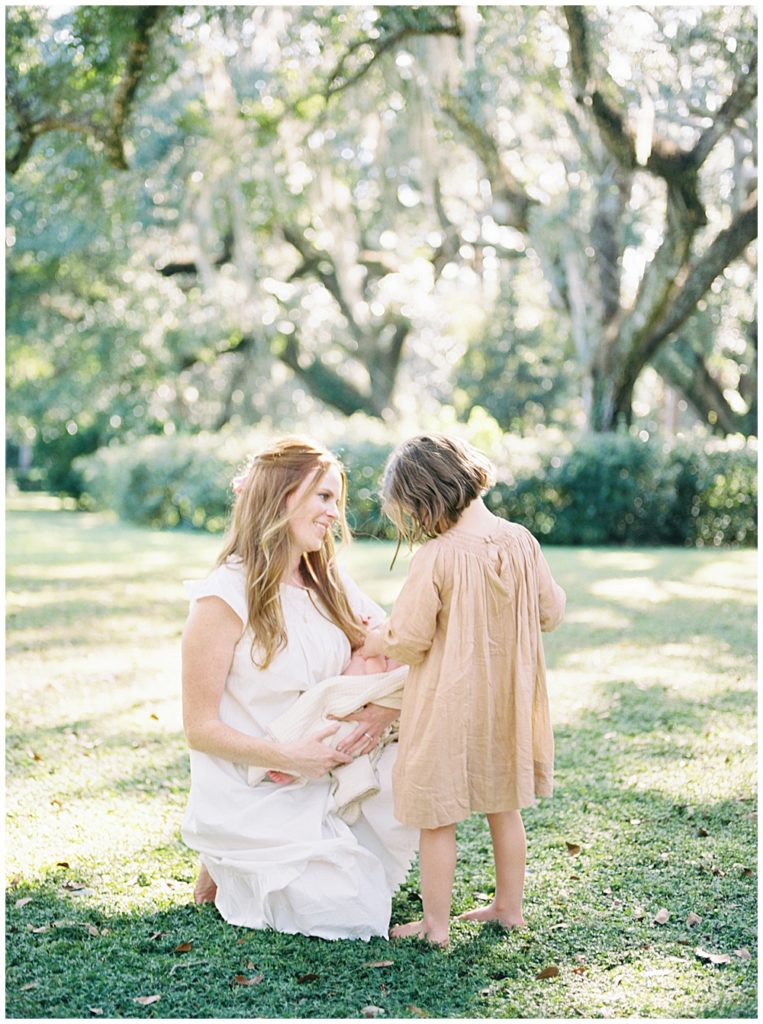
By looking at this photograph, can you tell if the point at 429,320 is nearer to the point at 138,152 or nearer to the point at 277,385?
the point at 277,385

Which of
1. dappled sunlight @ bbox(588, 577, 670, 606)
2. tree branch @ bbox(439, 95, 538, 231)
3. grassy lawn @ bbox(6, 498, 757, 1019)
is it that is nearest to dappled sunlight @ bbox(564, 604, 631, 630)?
dappled sunlight @ bbox(588, 577, 670, 606)

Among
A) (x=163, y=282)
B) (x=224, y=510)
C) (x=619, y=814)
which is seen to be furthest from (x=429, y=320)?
(x=619, y=814)

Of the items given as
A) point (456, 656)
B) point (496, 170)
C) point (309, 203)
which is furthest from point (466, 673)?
point (309, 203)

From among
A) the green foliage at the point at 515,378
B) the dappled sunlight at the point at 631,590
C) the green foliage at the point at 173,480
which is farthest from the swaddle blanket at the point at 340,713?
the green foliage at the point at 515,378

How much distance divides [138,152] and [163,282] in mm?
8078

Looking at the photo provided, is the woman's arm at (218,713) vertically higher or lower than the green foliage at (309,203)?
lower

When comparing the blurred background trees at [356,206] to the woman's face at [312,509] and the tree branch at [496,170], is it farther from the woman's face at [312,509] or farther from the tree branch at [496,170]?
the woman's face at [312,509]

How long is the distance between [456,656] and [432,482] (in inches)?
19.4

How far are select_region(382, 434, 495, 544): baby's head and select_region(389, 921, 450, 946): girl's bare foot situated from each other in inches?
43.9

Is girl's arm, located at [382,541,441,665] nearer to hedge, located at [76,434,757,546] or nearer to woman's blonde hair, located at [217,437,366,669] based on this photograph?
woman's blonde hair, located at [217,437,366,669]

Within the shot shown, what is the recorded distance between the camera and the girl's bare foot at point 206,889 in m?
3.54

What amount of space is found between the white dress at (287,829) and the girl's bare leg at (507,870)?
0.28 metres

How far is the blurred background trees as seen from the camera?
9.28 meters

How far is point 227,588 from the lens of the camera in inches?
133
